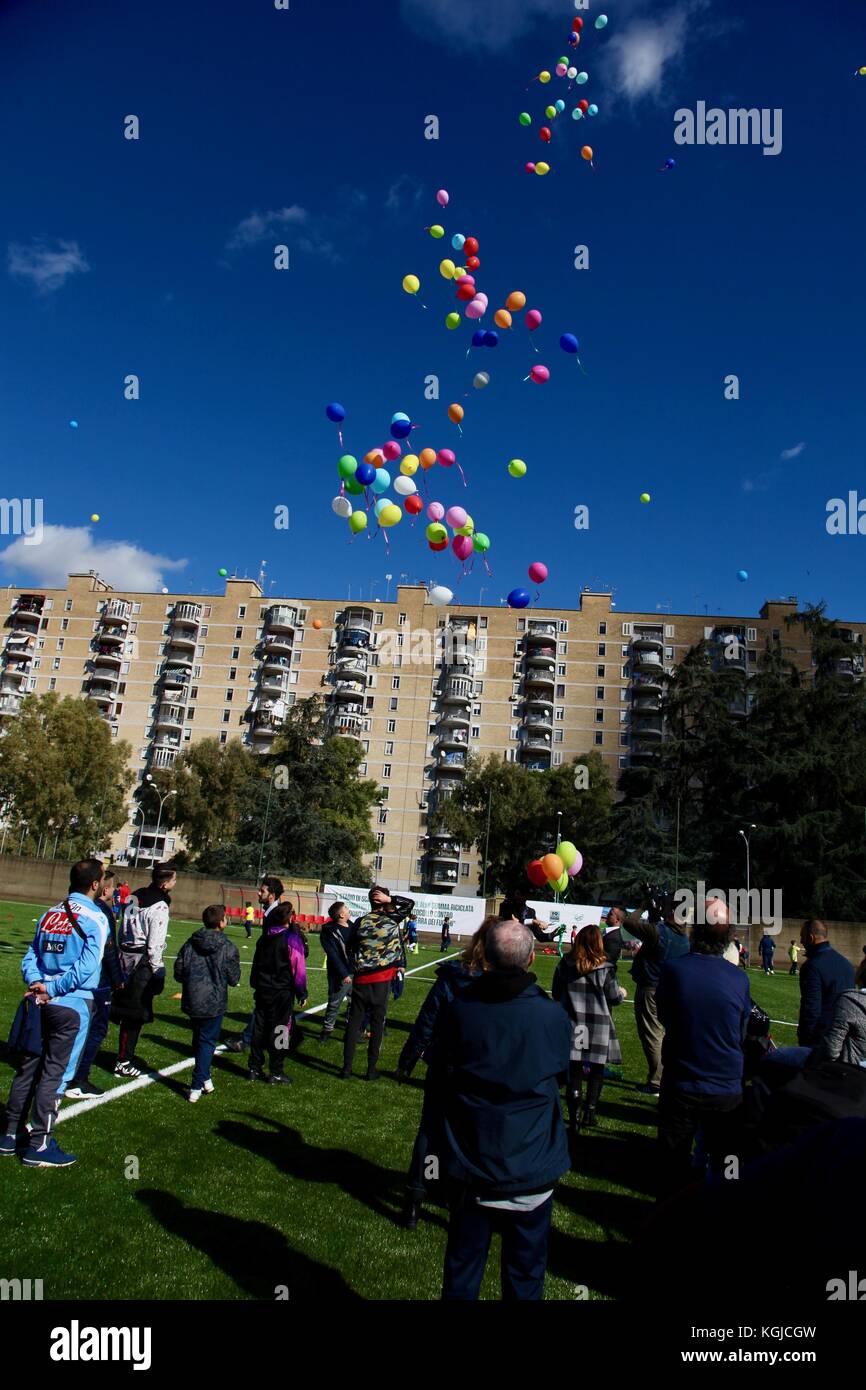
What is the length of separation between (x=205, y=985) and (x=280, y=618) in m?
78.4

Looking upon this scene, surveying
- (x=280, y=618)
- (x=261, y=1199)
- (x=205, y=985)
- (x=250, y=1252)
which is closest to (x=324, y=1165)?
(x=261, y=1199)

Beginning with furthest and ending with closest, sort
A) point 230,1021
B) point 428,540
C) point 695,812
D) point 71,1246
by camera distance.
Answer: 1. point 695,812
2. point 428,540
3. point 230,1021
4. point 71,1246

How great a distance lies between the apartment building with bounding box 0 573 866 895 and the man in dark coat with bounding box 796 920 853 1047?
Result: 225 ft

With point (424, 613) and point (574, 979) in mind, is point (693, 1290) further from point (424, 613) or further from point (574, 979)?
point (424, 613)

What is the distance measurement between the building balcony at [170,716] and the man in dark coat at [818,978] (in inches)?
3226

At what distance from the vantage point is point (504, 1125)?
11.6 ft

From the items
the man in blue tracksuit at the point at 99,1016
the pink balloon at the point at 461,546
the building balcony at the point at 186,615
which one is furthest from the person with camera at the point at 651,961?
the building balcony at the point at 186,615

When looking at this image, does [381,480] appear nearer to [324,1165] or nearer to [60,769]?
[324,1165]

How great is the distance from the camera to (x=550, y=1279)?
4898 mm

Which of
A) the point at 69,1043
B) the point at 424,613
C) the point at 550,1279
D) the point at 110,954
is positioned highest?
the point at 424,613

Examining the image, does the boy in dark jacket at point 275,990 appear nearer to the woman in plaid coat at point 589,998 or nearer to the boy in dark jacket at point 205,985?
the boy in dark jacket at point 205,985

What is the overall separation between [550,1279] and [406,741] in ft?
254

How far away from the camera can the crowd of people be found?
11.6 ft
